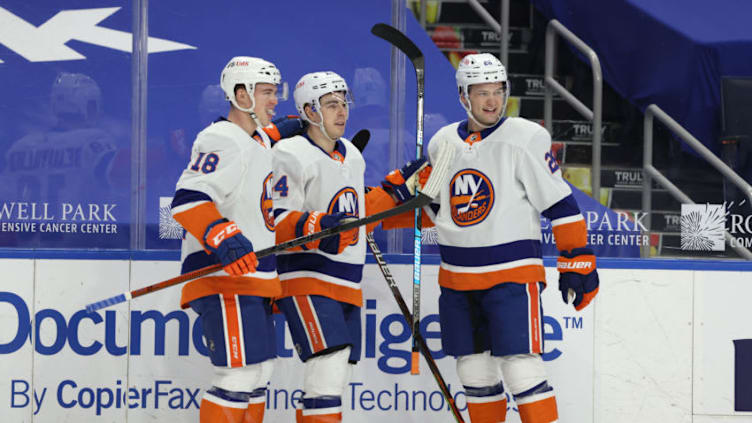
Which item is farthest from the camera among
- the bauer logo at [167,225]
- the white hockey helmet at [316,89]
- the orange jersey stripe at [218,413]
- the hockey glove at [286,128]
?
the bauer logo at [167,225]

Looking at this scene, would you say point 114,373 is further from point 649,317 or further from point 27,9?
point 649,317

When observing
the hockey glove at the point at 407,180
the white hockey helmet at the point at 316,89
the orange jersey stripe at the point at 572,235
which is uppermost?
the white hockey helmet at the point at 316,89

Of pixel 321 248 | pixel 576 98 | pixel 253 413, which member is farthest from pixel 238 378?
pixel 576 98

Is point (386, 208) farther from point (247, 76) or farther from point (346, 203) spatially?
point (247, 76)

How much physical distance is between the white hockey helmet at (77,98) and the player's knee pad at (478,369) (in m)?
1.90

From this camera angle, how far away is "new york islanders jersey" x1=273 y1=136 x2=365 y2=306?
300 centimetres

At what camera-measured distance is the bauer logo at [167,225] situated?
11.9 ft

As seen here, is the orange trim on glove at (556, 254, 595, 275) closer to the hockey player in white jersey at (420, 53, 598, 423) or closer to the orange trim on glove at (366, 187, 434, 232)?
the hockey player in white jersey at (420, 53, 598, 423)

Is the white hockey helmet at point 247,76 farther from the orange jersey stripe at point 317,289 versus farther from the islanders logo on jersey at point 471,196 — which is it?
the islanders logo on jersey at point 471,196

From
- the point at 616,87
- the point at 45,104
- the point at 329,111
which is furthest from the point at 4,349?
the point at 616,87

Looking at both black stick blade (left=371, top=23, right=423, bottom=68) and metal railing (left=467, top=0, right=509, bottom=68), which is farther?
metal railing (left=467, top=0, right=509, bottom=68)

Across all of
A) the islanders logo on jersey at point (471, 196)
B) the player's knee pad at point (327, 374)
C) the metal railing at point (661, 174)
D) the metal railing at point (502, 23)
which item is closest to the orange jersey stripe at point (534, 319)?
the islanders logo on jersey at point (471, 196)

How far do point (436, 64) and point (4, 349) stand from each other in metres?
2.17

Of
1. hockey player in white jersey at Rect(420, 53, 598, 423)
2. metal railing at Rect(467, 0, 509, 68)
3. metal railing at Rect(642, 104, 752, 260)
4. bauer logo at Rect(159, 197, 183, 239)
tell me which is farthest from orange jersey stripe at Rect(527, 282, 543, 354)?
bauer logo at Rect(159, 197, 183, 239)
